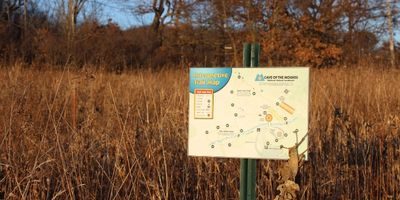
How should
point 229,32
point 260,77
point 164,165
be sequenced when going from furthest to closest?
point 229,32
point 164,165
point 260,77

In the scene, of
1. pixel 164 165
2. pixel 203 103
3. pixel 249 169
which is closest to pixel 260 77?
pixel 203 103

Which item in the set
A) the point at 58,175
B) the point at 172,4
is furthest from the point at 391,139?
the point at 172,4

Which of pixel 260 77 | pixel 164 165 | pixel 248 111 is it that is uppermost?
pixel 260 77

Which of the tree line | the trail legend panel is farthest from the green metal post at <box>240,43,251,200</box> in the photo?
the tree line

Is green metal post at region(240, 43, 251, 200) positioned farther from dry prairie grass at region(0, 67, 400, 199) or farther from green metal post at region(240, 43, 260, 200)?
dry prairie grass at region(0, 67, 400, 199)

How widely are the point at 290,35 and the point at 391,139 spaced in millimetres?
11786

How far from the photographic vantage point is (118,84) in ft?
20.3

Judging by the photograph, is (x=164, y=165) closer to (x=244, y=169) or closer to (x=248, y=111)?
(x=244, y=169)

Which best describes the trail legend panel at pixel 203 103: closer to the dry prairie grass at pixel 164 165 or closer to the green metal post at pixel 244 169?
the green metal post at pixel 244 169

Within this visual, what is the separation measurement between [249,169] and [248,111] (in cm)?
21

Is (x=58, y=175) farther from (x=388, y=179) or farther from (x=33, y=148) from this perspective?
(x=388, y=179)

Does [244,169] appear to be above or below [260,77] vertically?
below

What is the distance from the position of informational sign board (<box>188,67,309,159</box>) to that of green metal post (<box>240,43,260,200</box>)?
7 centimetres

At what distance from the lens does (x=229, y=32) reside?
15.1 m
